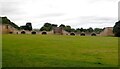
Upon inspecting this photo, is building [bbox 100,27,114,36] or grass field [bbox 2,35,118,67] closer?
grass field [bbox 2,35,118,67]

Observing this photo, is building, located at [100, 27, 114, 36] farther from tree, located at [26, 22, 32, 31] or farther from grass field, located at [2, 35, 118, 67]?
grass field, located at [2, 35, 118, 67]

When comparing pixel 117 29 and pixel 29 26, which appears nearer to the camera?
pixel 117 29

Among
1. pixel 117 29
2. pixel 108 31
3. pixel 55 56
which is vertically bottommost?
pixel 55 56

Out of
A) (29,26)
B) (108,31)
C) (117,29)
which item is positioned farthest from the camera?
(29,26)

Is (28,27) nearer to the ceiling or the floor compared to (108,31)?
nearer to the ceiling

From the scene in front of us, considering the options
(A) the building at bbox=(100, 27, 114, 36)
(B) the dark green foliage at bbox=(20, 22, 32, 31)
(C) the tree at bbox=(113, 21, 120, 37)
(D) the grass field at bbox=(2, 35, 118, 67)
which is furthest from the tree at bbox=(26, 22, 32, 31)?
(D) the grass field at bbox=(2, 35, 118, 67)

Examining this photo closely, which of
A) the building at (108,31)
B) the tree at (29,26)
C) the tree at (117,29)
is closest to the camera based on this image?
the tree at (117,29)

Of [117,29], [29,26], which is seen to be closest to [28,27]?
[29,26]

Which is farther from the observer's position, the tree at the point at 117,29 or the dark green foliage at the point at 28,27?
the dark green foliage at the point at 28,27

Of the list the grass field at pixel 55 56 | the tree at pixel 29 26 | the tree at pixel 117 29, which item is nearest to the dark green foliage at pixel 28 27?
the tree at pixel 29 26

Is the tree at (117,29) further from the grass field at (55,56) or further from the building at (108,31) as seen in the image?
the grass field at (55,56)

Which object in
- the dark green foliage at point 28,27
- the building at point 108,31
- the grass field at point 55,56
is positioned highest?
the dark green foliage at point 28,27

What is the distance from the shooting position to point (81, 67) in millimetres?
9047

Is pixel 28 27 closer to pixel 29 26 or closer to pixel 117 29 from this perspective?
pixel 29 26
